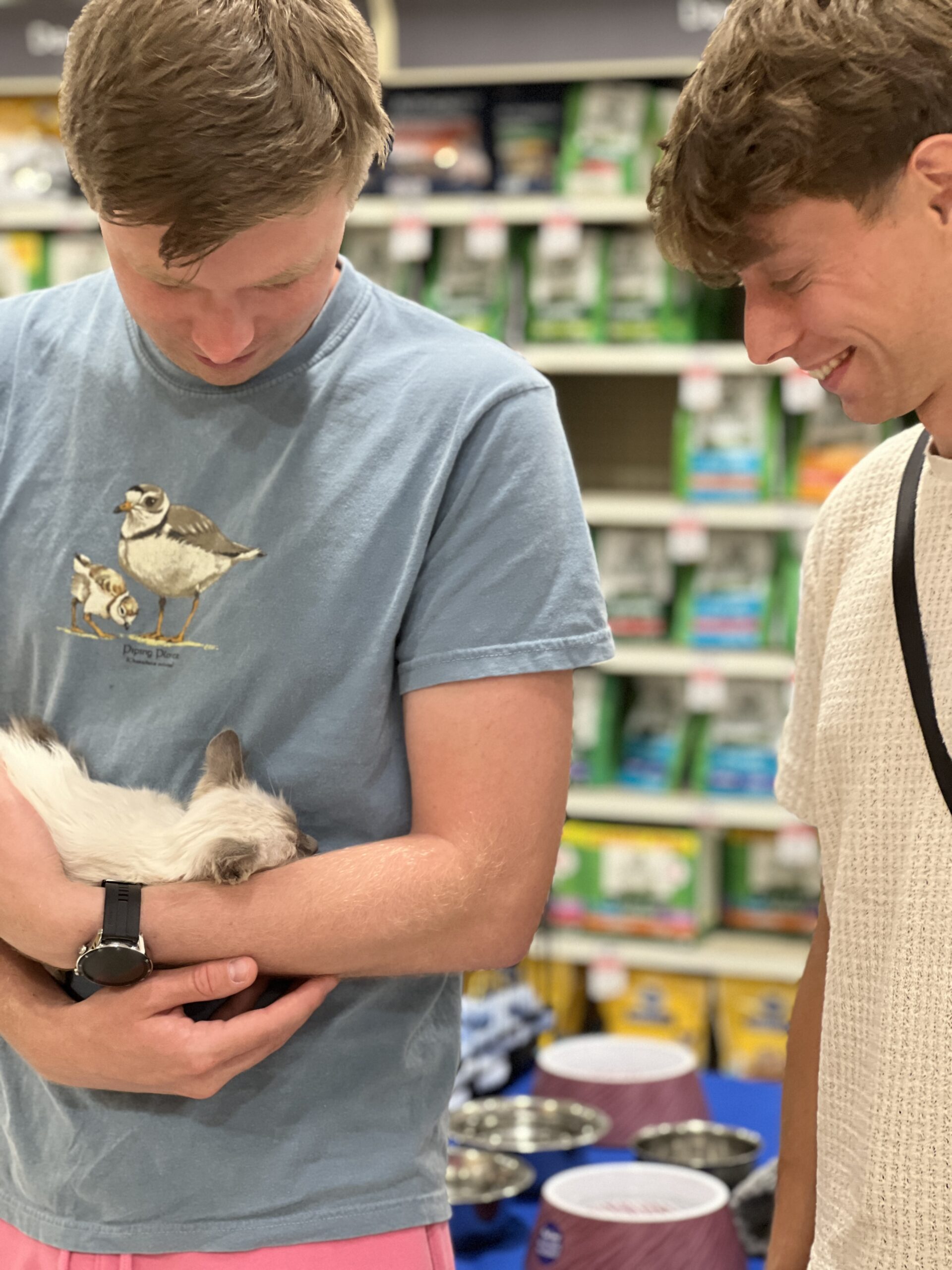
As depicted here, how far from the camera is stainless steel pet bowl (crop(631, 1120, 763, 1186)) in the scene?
2285 millimetres

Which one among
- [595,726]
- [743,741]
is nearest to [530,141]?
[595,726]

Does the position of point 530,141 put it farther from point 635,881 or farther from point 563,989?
point 563,989

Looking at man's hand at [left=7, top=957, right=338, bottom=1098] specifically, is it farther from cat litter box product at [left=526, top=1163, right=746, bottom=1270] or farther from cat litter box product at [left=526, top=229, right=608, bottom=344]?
cat litter box product at [left=526, top=229, right=608, bottom=344]

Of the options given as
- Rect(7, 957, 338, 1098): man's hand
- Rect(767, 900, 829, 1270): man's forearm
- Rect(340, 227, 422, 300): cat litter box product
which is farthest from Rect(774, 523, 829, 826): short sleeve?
Rect(340, 227, 422, 300): cat litter box product

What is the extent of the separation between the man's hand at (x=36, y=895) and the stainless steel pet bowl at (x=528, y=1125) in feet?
4.43

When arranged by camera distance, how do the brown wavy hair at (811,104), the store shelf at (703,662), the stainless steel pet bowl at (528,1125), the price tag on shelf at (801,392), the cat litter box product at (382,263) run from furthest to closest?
1. the cat litter box product at (382,263)
2. the store shelf at (703,662)
3. the price tag on shelf at (801,392)
4. the stainless steel pet bowl at (528,1125)
5. the brown wavy hair at (811,104)

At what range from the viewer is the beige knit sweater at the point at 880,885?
1097 mm

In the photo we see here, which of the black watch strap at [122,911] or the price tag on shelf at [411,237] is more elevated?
the price tag on shelf at [411,237]

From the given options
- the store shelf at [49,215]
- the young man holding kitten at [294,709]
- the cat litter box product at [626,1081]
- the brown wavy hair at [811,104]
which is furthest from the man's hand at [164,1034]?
the store shelf at [49,215]

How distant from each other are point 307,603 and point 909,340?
19.9 inches

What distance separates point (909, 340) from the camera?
107 cm

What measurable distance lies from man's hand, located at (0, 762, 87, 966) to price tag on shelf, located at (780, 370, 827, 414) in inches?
120

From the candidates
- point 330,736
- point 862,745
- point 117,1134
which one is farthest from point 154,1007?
point 862,745

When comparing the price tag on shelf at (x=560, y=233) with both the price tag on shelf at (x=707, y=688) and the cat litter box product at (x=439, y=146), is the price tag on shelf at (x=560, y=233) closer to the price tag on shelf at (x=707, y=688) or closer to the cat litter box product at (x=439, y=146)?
the cat litter box product at (x=439, y=146)
